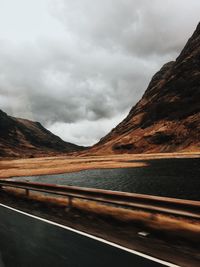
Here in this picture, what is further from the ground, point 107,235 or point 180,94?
point 180,94

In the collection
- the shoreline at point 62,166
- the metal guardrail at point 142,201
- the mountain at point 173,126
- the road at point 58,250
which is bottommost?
the road at point 58,250

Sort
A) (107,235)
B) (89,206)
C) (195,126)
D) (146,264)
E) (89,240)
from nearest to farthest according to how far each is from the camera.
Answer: (146,264)
(89,240)
(107,235)
(89,206)
(195,126)

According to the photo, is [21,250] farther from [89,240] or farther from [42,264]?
[89,240]

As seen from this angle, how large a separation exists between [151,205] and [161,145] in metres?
147

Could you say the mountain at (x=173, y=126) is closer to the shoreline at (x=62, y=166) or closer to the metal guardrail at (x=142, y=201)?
the shoreline at (x=62, y=166)

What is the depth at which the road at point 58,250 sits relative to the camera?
7242 mm

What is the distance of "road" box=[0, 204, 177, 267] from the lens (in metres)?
7.24

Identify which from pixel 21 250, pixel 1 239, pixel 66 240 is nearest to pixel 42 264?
pixel 21 250

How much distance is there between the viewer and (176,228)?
1021 cm

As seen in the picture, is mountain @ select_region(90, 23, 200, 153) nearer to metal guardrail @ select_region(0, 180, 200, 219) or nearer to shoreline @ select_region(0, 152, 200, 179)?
shoreline @ select_region(0, 152, 200, 179)

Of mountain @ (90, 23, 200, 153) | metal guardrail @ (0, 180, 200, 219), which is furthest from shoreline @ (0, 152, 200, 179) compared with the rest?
mountain @ (90, 23, 200, 153)

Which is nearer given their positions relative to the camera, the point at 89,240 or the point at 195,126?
the point at 89,240

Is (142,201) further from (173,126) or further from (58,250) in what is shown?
(173,126)

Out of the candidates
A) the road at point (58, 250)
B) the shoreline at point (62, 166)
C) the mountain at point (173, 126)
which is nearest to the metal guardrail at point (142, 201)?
the road at point (58, 250)
